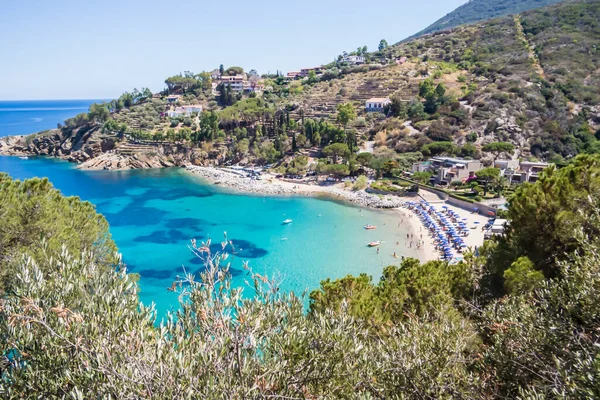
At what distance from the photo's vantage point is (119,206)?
132 feet

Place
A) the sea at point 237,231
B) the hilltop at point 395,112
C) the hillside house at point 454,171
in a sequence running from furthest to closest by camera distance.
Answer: the hilltop at point 395,112
the hillside house at point 454,171
the sea at point 237,231

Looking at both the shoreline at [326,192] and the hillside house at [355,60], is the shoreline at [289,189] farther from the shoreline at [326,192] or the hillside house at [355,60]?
the hillside house at [355,60]

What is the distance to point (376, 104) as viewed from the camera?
212 ft

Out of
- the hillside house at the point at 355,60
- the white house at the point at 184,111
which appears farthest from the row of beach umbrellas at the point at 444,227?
the hillside house at the point at 355,60

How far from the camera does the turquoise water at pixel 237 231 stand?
24406 millimetres

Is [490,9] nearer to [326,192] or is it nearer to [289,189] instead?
[326,192]

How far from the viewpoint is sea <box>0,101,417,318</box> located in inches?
952

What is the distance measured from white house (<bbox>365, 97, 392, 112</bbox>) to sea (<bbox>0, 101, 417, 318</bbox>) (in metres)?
30.0

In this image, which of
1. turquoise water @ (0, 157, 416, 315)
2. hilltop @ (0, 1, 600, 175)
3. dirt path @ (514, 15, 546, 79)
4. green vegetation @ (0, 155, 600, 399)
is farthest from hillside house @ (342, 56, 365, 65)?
green vegetation @ (0, 155, 600, 399)

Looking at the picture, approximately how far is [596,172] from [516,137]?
4404 cm

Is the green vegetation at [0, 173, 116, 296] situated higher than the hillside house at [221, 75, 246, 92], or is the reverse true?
the hillside house at [221, 75, 246, 92]

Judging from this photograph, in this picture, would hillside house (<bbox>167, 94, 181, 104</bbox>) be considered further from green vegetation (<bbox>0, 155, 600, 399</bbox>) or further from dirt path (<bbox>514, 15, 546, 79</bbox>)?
green vegetation (<bbox>0, 155, 600, 399</bbox>)

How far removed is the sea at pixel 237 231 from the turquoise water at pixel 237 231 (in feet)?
0.22

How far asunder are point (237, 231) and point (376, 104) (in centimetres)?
4198
